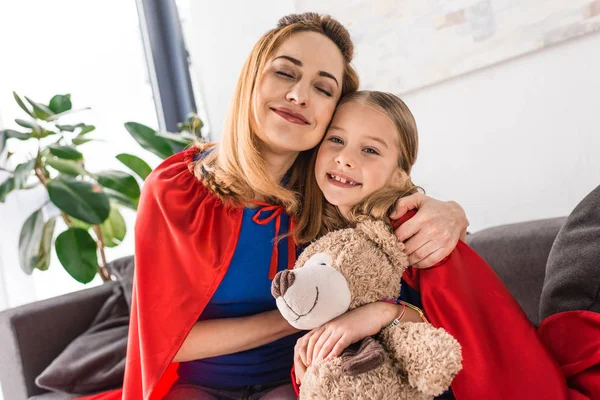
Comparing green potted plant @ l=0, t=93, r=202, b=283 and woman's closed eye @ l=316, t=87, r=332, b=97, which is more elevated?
woman's closed eye @ l=316, t=87, r=332, b=97

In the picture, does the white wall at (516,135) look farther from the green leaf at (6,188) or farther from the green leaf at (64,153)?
the green leaf at (6,188)

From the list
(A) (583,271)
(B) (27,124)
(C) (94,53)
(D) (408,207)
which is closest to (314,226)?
(D) (408,207)

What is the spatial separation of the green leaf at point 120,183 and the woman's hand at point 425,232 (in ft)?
4.58

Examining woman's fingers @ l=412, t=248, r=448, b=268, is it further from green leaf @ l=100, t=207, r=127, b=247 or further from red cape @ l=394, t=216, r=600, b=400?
green leaf @ l=100, t=207, r=127, b=247

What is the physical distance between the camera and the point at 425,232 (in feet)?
3.20

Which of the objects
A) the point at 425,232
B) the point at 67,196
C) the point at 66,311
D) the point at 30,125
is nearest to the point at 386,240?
the point at 425,232

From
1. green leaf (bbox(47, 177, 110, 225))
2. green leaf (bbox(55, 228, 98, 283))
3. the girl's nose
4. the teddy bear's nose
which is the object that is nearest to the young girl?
the girl's nose

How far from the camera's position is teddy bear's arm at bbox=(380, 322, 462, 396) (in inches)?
30.5

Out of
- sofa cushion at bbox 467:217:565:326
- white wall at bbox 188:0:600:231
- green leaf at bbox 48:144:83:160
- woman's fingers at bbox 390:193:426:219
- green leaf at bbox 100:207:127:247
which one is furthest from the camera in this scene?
green leaf at bbox 100:207:127:247

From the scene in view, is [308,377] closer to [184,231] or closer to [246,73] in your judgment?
[184,231]

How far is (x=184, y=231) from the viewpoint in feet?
3.78

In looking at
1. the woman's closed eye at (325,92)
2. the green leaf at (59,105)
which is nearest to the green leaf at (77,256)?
the green leaf at (59,105)

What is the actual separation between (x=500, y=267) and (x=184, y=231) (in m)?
0.96

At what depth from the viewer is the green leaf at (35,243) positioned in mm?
2045
